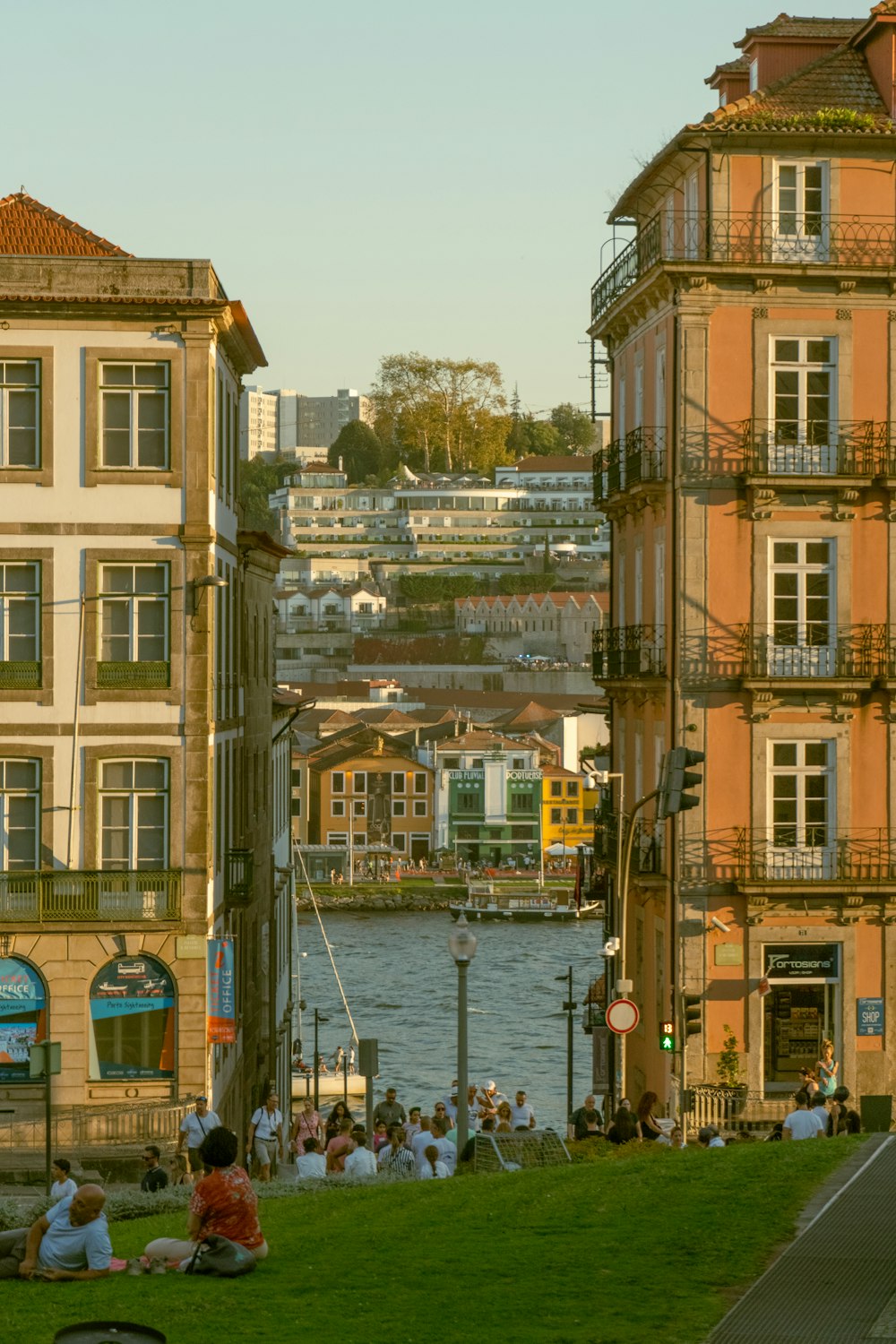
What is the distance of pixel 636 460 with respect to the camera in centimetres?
3556

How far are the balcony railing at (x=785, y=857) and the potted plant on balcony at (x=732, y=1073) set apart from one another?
2570 millimetres

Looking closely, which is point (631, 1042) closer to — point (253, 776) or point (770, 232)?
point (253, 776)

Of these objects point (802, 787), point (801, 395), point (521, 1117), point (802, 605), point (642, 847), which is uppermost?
point (801, 395)

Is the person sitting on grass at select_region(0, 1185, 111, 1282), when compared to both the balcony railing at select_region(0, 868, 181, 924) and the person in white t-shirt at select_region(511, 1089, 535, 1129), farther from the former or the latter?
the balcony railing at select_region(0, 868, 181, 924)

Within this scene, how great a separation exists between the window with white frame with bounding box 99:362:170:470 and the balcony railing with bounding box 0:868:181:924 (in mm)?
5862

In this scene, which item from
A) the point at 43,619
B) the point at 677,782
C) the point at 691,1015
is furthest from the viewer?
the point at 43,619

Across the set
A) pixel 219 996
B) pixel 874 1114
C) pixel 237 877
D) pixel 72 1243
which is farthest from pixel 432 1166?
pixel 237 877

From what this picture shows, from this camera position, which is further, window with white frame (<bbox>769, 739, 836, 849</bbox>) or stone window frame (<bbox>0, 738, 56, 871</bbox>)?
window with white frame (<bbox>769, 739, 836, 849</bbox>)

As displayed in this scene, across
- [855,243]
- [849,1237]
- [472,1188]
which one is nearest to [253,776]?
[855,243]

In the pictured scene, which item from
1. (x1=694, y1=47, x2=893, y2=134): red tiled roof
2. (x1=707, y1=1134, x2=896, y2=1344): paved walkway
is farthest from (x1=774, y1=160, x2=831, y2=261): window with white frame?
(x1=707, y1=1134, x2=896, y2=1344): paved walkway

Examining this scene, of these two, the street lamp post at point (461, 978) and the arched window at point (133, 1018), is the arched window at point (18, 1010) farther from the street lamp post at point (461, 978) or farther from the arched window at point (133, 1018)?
the street lamp post at point (461, 978)

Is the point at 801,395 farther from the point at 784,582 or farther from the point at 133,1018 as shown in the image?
the point at 133,1018

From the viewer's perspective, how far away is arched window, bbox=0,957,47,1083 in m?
30.1

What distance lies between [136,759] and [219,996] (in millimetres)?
3629
